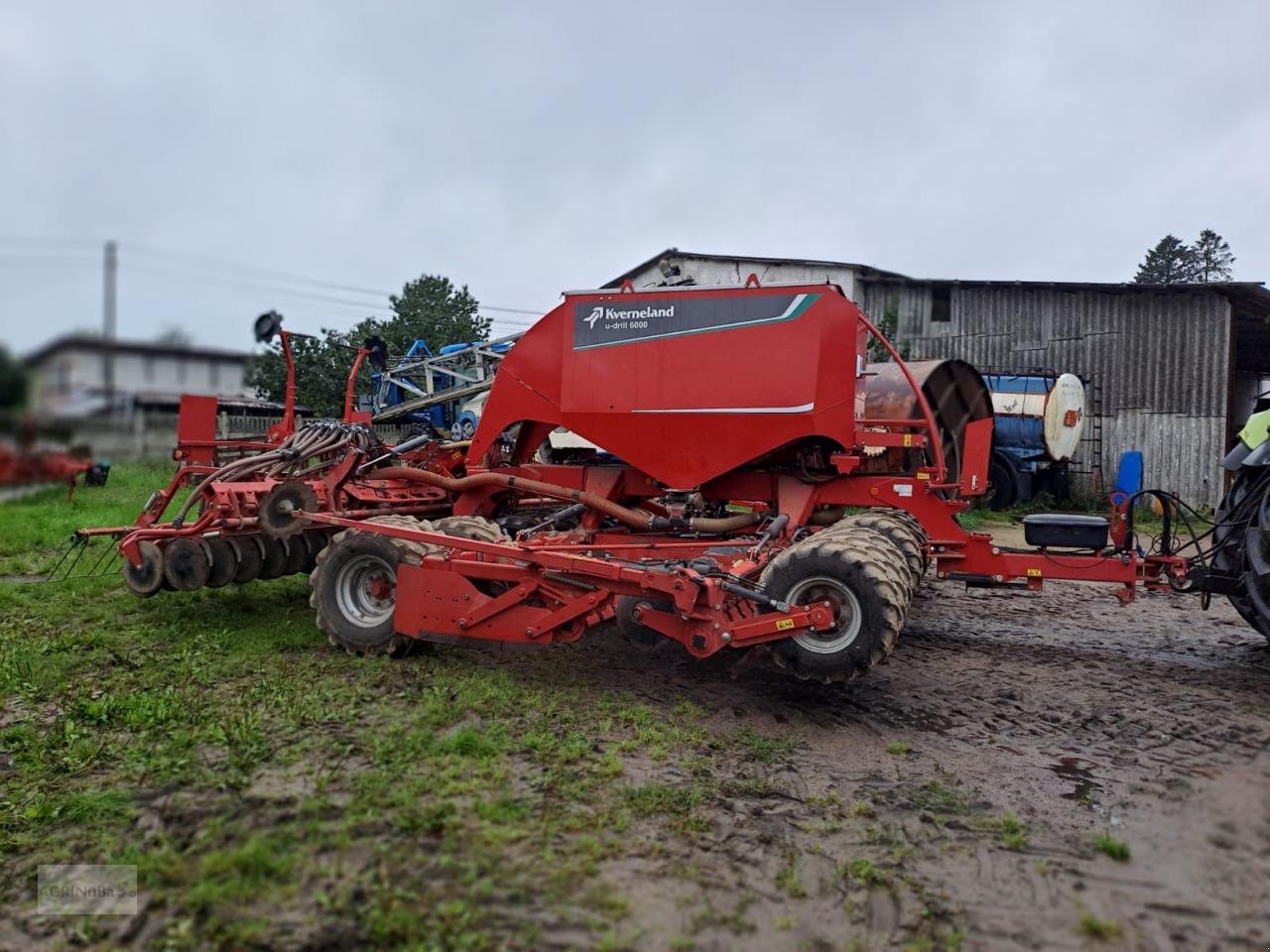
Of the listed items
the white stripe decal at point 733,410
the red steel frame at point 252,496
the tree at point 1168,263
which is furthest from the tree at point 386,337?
the tree at point 1168,263

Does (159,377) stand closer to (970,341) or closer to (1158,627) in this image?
(1158,627)

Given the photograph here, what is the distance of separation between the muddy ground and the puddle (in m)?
0.02

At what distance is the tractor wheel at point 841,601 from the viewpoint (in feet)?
14.5

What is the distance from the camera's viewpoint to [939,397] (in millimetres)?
8961

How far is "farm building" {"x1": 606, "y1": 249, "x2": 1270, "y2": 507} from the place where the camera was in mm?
16453

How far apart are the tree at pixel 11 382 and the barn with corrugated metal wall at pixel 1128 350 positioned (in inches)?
733

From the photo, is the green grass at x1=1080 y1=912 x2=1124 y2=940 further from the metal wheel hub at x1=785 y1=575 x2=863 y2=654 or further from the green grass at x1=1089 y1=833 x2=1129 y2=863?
the metal wheel hub at x1=785 y1=575 x2=863 y2=654

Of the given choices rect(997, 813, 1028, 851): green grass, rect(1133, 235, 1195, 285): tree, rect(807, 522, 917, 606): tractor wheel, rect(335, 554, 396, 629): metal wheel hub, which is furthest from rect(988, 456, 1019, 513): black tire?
rect(1133, 235, 1195, 285): tree

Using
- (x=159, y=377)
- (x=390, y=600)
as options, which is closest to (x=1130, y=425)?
(x=390, y=600)

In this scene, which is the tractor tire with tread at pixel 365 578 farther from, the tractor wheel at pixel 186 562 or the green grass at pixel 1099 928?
the green grass at pixel 1099 928

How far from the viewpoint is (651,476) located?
6.29m

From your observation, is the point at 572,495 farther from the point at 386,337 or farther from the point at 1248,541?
the point at 386,337

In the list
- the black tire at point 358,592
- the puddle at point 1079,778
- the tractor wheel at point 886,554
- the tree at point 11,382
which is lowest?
the puddle at point 1079,778

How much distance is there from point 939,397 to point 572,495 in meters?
4.47
